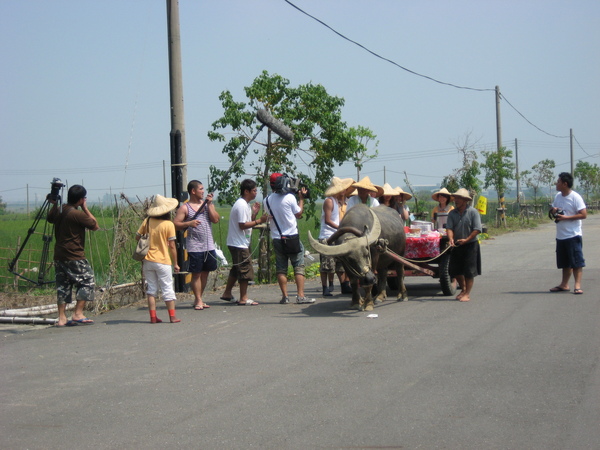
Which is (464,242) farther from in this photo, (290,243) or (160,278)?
(160,278)

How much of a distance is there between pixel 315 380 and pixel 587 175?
237ft

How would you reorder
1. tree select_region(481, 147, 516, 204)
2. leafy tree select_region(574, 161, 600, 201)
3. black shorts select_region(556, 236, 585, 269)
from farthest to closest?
leafy tree select_region(574, 161, 600, 201), tree select_region(481, 147, 516, 204), black shorts select_region(556, 236, 585, 269)

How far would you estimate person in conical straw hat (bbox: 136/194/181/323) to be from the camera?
9.86 metres

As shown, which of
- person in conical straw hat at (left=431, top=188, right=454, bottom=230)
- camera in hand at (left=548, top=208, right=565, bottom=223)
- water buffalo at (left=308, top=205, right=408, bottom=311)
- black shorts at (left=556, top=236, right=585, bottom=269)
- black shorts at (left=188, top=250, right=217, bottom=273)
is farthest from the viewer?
person in conical straw hat at (left=431, top=188, right=454, bottom=230)

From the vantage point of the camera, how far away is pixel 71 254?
9812 millimetres

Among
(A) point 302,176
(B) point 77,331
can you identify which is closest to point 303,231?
(A) point 302,176

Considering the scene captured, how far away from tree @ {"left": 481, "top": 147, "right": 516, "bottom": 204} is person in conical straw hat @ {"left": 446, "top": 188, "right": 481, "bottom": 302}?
26.5 meters

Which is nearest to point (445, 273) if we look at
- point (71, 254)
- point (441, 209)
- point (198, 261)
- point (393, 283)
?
point (393, 283)

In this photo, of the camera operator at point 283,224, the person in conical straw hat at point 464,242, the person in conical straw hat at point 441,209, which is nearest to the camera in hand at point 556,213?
the person in conical straw hat at point 464,242

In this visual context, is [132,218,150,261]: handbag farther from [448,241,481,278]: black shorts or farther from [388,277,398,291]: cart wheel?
[388,277,398,291]: cart wheel

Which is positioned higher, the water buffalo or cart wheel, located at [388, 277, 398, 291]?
the water buffalo

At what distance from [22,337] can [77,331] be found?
69cm

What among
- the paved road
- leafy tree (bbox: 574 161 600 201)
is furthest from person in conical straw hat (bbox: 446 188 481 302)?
leafy tree (bbox: 574 161 600 201)

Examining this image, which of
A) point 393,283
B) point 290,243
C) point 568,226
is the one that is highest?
point 568,226
